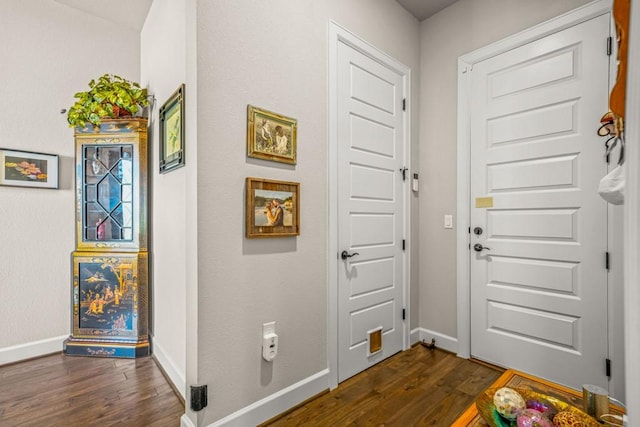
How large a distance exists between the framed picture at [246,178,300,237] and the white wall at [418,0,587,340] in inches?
57.8

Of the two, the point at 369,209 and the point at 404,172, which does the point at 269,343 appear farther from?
the point at 404,172

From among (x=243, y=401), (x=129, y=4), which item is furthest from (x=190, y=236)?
(x=129, y=4)

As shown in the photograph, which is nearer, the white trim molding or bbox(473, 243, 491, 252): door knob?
the white trim molding

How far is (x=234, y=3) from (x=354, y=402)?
2443 mm

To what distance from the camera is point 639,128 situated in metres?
0.48

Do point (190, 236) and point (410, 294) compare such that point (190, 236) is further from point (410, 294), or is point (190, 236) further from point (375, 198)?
point (410, 294)

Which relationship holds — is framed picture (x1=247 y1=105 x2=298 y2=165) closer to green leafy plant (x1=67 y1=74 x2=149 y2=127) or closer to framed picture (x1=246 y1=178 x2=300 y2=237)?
framed picture (x1=246 y1=178 x2=300 y2=237)

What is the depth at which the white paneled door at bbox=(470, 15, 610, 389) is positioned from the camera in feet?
6.40

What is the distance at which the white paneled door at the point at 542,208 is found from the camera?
6.40 feet

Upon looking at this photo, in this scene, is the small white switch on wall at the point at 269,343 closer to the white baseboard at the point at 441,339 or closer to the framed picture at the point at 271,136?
the framed picture at the point at 271,136

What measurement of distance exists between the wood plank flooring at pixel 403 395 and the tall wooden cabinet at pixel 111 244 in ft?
5.25

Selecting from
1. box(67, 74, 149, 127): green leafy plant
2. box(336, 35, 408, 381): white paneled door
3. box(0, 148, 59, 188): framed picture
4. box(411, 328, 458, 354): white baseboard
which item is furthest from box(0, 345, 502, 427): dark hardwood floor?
box(67, 74, 149, 127): green leafy plant

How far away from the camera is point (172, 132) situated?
205cm

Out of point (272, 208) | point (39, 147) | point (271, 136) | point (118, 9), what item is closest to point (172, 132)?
point (271, 136)
